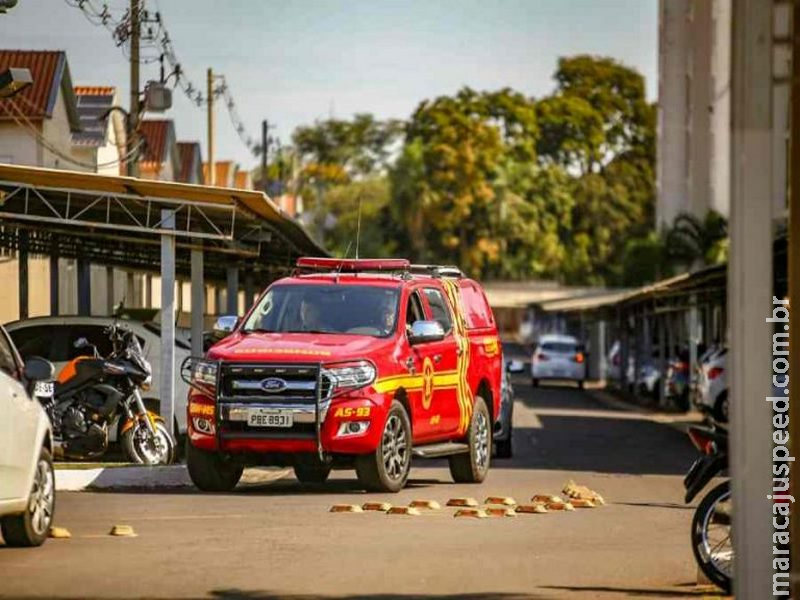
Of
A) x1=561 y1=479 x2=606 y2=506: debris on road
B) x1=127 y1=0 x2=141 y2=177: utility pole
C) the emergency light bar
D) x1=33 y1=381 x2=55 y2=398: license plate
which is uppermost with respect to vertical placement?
x1=127 y1=0 x2=141 y2=177: utility pole

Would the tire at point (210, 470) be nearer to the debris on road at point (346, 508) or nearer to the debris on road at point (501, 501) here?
the debris on road at point (346, 508)

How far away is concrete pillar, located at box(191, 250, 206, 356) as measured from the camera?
27.8 metres

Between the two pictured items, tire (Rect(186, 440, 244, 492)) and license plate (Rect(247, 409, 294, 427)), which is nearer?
license plate (Rect(247, 409, 294, 427))

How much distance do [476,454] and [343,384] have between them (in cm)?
333

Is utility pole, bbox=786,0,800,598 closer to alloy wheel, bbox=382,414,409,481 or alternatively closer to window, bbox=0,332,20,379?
window, bbox=0,332,20,379

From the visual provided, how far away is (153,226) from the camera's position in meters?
28.5

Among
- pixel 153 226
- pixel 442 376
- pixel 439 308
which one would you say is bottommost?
pixel 442 376

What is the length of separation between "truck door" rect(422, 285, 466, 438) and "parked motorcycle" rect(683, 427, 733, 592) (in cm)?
880

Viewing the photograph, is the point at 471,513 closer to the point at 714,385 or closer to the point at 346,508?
the point at 346,508

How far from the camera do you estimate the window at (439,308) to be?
23.2 meters

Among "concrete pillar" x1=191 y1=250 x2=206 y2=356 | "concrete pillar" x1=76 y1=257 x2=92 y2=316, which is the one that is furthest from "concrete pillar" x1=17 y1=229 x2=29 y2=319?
"concrete pillar" x1=191 y1=250 x2=206 y2=356

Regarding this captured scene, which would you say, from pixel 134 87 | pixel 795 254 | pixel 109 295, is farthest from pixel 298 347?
pixel 109 295

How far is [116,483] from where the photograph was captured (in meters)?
23.0

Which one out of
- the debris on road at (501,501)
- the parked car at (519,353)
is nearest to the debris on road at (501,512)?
the debris on road at (501,501)
